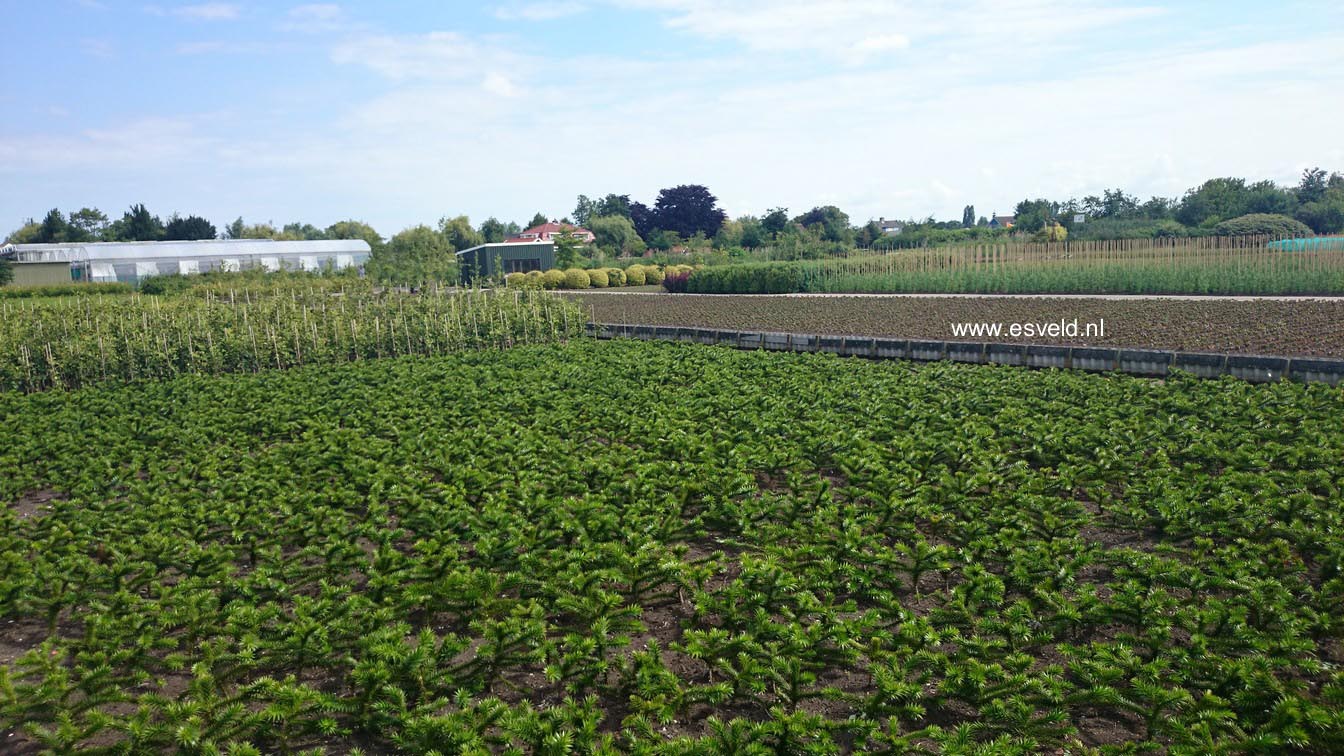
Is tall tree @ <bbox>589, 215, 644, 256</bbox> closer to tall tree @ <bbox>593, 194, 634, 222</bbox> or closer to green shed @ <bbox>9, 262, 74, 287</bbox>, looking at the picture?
tall tree @ <bbox>593, 194, 634, 222</bbox>

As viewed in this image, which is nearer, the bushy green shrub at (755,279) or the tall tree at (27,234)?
the bushy green shrub at (755,279)

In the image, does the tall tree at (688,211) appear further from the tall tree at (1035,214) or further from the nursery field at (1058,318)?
the nursery field at (1058,318)

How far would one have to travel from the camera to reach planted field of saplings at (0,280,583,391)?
1716 cm

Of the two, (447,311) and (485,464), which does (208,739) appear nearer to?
(485,464)

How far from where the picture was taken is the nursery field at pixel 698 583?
193 inches

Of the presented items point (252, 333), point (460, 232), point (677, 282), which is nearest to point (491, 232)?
point (460, 232)

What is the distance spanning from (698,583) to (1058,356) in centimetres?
1073

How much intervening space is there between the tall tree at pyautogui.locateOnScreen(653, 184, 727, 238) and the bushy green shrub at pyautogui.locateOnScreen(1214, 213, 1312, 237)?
46217 mm

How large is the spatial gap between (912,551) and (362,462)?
5828mm

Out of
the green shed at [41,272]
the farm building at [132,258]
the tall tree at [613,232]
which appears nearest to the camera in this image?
the farm building at [132,258]

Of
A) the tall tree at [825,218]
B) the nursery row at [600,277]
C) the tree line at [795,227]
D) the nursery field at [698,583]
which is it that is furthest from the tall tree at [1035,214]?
the nursery field at [698,583]

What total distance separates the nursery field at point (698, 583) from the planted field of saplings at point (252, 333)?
6.43 meters

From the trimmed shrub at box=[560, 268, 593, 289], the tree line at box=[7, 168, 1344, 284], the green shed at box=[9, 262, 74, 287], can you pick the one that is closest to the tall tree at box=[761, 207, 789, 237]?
the tree line at box=[7, 168, 1344, 284]

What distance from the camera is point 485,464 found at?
9445mm
